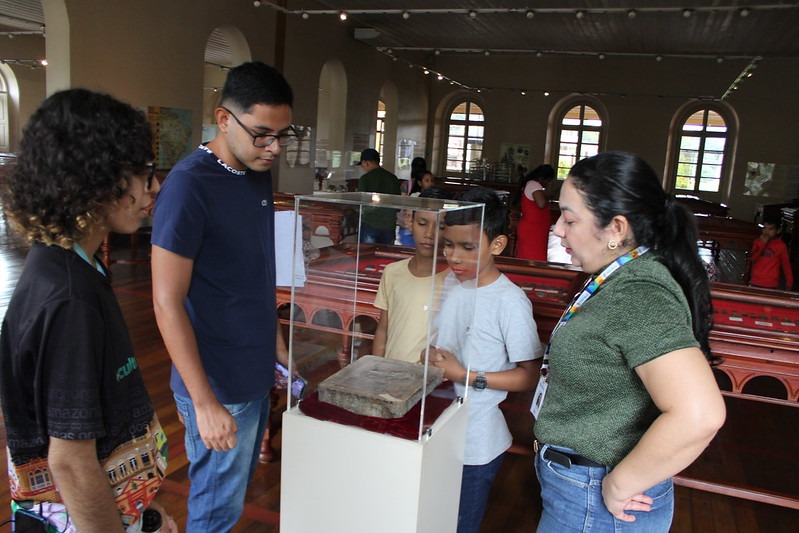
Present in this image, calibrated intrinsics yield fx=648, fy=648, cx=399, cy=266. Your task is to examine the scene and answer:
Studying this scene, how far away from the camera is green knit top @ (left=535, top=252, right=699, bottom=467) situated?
49.0 inches

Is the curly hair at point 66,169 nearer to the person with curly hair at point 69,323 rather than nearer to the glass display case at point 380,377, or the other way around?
the person with curly hair at point 69,323

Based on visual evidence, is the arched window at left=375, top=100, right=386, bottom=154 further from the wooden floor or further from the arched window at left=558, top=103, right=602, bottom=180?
the wooden floor

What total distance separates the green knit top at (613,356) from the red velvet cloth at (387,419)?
289 mm

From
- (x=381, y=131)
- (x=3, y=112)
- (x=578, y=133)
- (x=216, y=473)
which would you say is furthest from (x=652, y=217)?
(x=3, y=112)

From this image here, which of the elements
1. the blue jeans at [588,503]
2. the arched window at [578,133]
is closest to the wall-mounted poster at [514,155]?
the arched window at [578,133]

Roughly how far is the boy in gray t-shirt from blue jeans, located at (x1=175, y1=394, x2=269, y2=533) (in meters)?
0.62

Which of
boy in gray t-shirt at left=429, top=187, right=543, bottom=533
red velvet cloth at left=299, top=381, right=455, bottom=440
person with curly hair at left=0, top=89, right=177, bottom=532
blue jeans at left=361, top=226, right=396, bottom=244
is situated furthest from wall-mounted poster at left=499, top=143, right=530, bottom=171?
person with curly hair at left=0, top=89, right=177, bottom=532

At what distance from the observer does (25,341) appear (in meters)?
1.07

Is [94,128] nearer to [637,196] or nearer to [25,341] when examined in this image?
[25,341]

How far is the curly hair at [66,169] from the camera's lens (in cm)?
112

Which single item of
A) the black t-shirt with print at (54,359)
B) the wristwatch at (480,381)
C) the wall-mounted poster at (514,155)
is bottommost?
the wristwatch at (480,381)

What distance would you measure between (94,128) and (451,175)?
19490mm

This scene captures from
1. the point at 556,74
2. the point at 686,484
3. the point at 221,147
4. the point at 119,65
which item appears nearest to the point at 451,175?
the point at 556,74

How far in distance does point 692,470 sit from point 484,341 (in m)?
2.46
